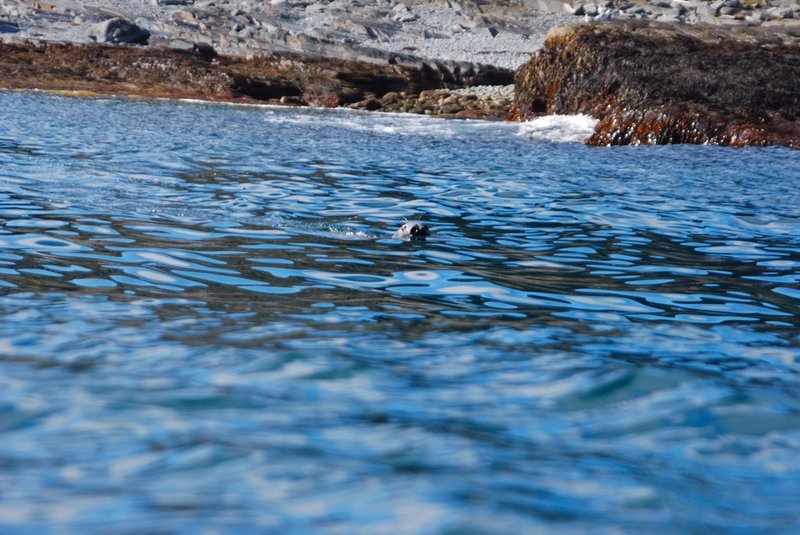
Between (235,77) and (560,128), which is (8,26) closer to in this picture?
(235,77)

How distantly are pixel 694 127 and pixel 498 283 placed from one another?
10.2 m

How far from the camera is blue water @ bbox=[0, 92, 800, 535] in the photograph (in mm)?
2154

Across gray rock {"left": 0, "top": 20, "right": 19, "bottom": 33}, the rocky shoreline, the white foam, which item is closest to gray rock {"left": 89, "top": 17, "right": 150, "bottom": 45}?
the rocky shoreline

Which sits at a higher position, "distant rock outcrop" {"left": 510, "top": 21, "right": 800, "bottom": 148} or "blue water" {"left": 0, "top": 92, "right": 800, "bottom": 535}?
"distant rock outcrop" {"left": 510, "top": 21, "right": 800, "bottom": 148}

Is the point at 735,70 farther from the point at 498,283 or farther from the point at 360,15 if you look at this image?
the point at 360,15

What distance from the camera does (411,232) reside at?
5.94 metres

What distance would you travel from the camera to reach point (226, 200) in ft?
23.8

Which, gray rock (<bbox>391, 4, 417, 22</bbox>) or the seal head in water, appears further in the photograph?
Answer: gray rock (<bbox>391, 4, 417, 22</bbox>)

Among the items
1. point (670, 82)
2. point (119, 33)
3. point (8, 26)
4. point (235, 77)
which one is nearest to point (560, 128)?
point (670, 82)

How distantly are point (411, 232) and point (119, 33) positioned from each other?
23.3 meters

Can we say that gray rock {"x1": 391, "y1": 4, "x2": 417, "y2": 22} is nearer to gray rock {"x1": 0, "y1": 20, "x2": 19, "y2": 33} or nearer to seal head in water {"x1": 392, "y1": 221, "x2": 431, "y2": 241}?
gray rock {"x1": 0, "y1": 20, "x2": 19, "y2": 33}

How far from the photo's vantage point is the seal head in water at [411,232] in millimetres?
5922

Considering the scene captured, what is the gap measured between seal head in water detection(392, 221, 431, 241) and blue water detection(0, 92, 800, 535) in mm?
139

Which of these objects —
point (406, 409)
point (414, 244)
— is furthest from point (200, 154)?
point (406, 409)
